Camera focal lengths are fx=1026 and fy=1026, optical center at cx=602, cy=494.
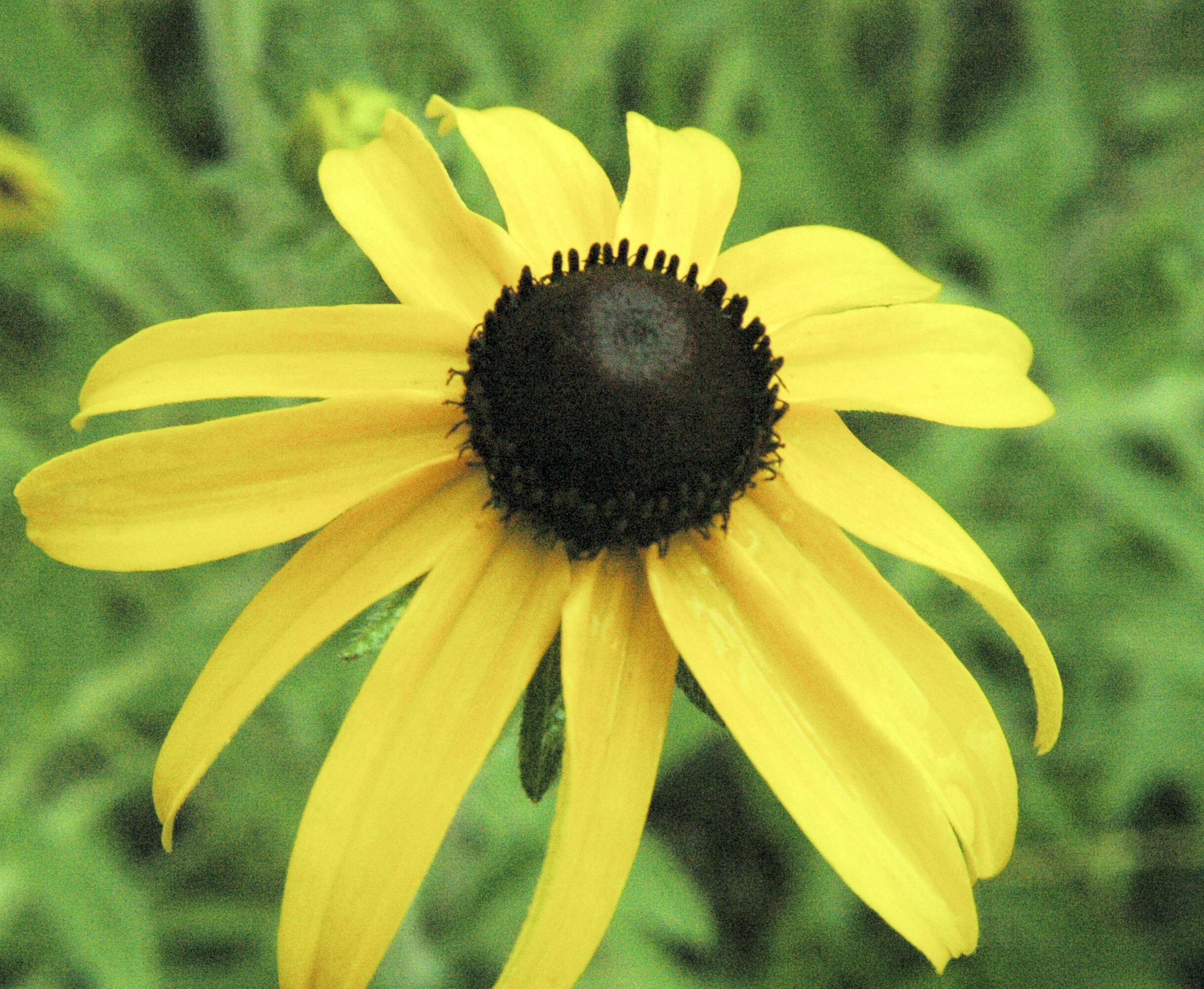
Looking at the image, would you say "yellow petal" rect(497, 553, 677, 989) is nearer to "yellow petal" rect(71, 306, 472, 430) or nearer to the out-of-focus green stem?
"yellow petal" rect(71, 306, 472, 430)

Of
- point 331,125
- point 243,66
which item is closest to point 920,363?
point 331,125

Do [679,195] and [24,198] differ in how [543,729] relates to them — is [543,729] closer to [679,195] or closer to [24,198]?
[679,195]

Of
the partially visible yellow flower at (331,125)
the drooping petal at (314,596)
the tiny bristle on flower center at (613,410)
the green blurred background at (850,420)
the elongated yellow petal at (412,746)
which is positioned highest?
the partially visible yellow flower at (331,125)

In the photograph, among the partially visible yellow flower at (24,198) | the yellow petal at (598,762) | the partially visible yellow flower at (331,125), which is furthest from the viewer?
the partially visible yellow flower at (24,198)

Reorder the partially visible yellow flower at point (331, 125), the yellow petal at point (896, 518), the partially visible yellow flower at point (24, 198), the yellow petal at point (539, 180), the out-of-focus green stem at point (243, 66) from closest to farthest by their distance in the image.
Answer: the yellow petal at point (896, 518) < the yellow petal at point (539, 180) < the partially visible yellow flower at point (331, 125) < the out-of-focus green stem at point (243, 66) < the partially visible yellow flower at point (24, 198)

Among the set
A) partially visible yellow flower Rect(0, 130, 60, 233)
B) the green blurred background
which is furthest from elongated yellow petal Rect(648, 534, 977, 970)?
partially visible yellow flower Rect(0, 130, 60, 233)

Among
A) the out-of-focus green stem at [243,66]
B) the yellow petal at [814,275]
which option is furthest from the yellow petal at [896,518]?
the out-of-focus green stem at [243,66]

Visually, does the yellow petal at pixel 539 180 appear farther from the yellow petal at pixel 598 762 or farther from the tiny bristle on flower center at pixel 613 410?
the yellow petal at pixel 598 762
